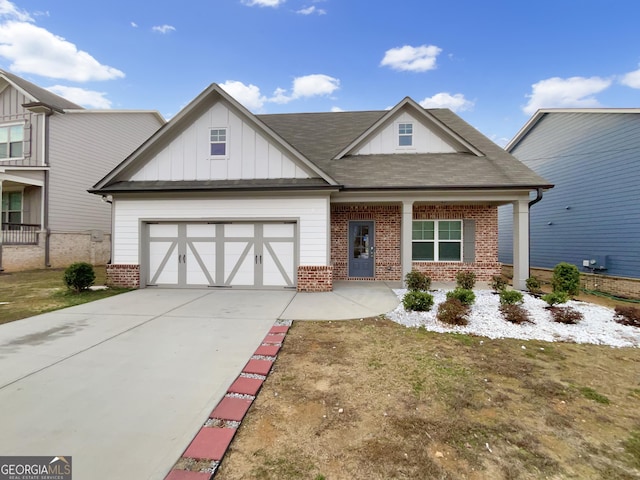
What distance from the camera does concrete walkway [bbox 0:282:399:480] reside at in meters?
2.38

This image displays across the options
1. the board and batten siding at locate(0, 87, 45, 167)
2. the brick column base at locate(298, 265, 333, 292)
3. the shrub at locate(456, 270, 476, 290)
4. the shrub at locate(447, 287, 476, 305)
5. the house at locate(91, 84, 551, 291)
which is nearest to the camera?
the shrub at locate(447, 287, 476, 305)

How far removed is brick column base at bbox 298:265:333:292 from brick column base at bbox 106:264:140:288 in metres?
5.48

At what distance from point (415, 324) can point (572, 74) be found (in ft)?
58.0

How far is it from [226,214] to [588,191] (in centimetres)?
1396

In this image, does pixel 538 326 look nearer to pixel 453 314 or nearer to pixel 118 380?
pixel 453 314

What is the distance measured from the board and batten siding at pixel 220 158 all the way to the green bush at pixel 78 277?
10.7 ft

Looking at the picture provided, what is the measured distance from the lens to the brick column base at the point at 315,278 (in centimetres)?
888

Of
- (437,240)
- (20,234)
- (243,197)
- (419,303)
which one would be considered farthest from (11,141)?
(437,240)

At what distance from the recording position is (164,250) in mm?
9500

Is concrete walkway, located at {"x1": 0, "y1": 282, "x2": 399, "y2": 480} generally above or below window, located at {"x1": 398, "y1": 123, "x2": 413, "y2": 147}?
below

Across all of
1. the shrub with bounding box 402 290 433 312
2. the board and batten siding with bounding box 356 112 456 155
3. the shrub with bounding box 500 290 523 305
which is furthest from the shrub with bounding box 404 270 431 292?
the board and batten siding with bounding box 356 112 456 155

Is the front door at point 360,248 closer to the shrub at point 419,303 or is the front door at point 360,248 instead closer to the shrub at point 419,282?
the shrub at point 419,282

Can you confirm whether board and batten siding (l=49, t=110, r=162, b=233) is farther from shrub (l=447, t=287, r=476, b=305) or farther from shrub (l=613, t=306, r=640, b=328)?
shrub (l=613, t=306, r=640, b=328)

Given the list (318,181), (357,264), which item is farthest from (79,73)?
(357,264)
